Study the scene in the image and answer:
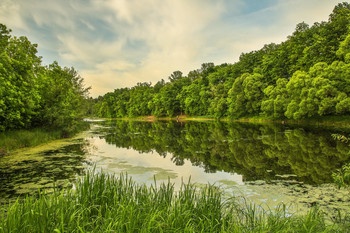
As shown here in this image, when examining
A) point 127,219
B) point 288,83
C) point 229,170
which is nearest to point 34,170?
point 127,219

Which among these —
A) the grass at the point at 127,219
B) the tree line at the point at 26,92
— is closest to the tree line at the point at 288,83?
the grass at the point at 127,219

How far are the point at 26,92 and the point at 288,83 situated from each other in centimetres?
3617

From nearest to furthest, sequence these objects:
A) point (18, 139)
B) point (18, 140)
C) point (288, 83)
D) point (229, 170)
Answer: point (229, 170) < point (18, 140) < point (18, 139) < point (288, 83)

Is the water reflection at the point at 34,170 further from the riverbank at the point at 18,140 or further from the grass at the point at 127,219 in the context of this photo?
the grass at the point at 127,219

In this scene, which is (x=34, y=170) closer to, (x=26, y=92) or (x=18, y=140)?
(x=18, y=140)

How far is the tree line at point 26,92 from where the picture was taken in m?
13.6

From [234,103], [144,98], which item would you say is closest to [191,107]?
[234,103]

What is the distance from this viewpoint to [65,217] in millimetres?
3672

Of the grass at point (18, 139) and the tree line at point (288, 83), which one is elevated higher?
the tree line at point (288, 83)

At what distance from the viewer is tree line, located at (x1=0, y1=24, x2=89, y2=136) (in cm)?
1357

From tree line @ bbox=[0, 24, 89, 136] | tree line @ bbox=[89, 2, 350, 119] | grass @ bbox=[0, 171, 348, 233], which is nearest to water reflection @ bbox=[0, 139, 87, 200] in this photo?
grass @ bbox=[0, 171, 348, 233]

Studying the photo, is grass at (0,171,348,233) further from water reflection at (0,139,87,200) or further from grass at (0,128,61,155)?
grass at (0,128,61,155)

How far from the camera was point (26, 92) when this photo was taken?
16.2m

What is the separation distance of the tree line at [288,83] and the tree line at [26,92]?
33.1 meters
